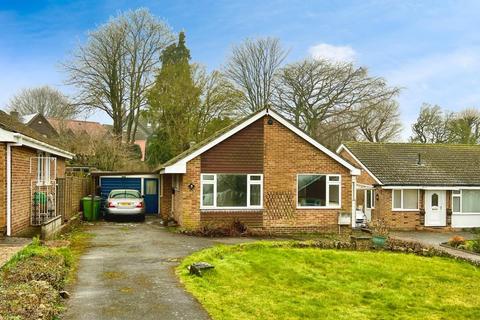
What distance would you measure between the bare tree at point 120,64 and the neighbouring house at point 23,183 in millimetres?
21031

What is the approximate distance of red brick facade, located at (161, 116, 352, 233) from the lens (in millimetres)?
18938

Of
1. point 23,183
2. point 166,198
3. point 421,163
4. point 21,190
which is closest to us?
point 21,190

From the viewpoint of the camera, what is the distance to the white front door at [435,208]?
83.9 ft

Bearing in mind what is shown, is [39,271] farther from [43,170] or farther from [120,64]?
[120,64]

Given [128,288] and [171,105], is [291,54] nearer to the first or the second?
[171,105]

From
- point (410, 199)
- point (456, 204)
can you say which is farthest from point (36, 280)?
point (456, 204)

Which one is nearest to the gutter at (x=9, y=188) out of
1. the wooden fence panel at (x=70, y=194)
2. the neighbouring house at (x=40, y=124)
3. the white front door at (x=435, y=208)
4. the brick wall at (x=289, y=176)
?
the wooden fence panel at (x=70, y=194)

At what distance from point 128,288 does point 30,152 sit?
8.14m

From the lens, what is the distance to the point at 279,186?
64.3 feet

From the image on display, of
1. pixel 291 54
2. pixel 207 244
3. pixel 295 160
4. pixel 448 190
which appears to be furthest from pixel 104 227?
pixel 291 54

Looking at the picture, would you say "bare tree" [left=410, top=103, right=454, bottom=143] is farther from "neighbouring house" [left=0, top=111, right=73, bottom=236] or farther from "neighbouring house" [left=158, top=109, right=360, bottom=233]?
"neighbouring house" [left=0, top=111, right=73, bottom=236]

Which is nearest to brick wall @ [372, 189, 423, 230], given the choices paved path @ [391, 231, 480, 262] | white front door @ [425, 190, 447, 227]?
white front door @ [425, 190, 447, 227]

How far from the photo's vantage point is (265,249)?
14.2m

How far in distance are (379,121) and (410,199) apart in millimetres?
18341
